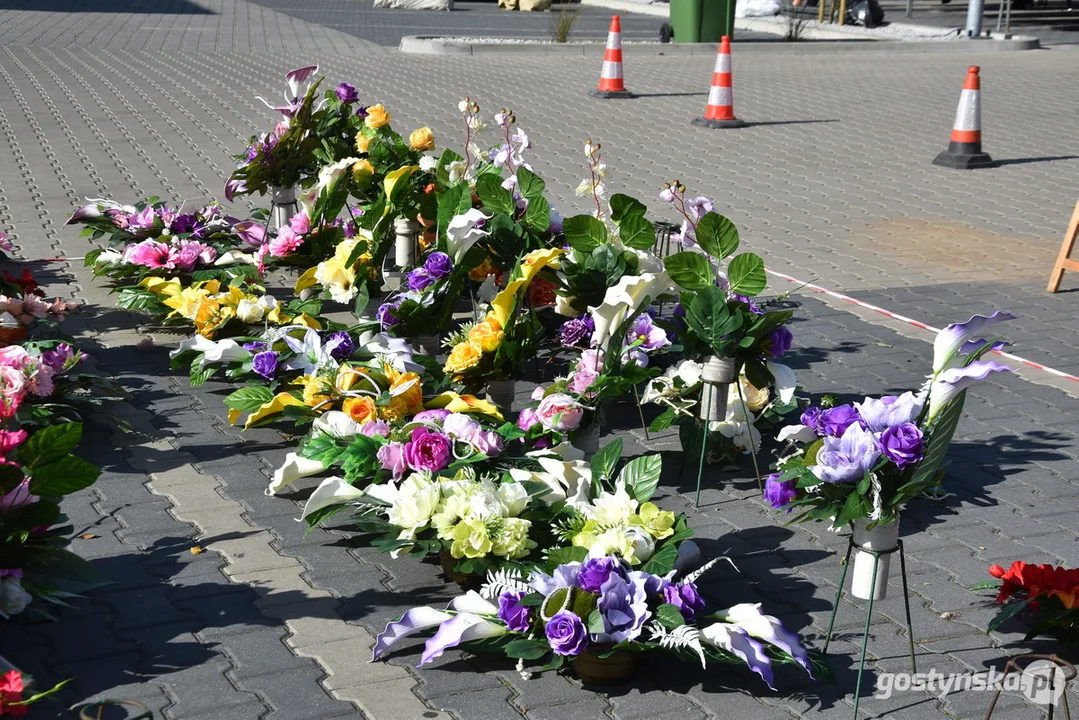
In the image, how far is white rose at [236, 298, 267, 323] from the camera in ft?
19.3

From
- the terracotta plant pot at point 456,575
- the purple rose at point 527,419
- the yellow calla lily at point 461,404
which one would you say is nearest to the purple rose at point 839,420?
the terracotta plant pot at point 456,575

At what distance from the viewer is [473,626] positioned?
3418 mm

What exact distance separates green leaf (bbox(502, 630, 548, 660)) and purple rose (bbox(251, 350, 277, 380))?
226 cm

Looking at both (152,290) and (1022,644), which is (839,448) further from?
(152,290)

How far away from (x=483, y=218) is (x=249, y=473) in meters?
1.56

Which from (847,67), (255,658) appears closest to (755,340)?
(255,658)

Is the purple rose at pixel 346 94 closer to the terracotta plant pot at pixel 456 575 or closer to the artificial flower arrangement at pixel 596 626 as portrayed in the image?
the terracotta plant pot at pixel 456 575

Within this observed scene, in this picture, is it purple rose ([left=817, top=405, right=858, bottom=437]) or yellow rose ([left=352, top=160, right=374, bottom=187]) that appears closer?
purple rose ([left=817, top=405, right=858, bottom=437])

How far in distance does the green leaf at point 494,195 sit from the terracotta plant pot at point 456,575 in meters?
2.10

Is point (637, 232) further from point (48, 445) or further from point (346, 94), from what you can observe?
point (346, 94)

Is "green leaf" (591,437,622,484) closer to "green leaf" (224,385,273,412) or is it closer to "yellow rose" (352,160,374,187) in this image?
"green leaf" (224,385,273,412)

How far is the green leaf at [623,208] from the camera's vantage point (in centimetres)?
495

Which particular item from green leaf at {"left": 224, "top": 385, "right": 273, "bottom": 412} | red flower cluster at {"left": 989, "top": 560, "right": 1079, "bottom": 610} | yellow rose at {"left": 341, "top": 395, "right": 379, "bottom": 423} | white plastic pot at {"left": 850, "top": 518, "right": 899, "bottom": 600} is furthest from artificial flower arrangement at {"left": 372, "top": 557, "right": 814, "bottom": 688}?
green leaf at {"left": 224, "top": 385, "right": 273, "bottom": 412}

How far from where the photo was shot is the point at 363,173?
661cm
